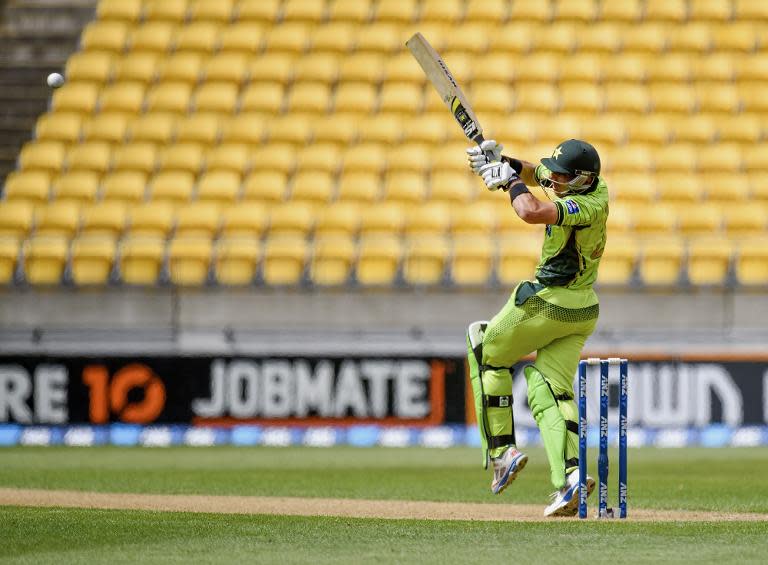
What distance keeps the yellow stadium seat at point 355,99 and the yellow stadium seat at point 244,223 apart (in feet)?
7.65

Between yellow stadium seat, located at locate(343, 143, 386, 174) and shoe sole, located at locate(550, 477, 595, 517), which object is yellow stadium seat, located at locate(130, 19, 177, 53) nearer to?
yellow stadium seat, located at locate(343, 143, 386, 174)

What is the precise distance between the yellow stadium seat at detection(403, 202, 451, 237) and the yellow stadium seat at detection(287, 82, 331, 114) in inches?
105

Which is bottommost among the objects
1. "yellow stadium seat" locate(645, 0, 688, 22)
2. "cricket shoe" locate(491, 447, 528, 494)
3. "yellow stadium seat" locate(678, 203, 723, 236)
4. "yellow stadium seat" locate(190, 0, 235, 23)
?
"cricket shoe" locate(491, 447, 528, 494)

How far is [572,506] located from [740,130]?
1109 cm

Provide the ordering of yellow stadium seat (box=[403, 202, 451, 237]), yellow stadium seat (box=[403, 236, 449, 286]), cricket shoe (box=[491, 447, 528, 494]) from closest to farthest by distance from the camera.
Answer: cricket shoe (box=[491, 447, 528, 494]) < yellow stadium seat (box=[403, 236, 449, 286]) < yellow stadium seat (box=[403, 202, 451, 237])

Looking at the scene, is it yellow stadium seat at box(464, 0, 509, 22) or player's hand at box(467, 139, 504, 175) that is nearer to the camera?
player's hand at box(467, 139, 504, 175)

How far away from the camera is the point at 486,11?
19141 millimetres

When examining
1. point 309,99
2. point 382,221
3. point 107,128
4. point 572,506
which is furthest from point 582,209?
point 107,128

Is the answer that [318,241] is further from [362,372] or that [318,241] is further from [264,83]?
[264,83]

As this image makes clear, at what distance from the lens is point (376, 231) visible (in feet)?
51.6

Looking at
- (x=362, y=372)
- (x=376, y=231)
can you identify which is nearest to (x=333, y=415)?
(x=362, y=372)

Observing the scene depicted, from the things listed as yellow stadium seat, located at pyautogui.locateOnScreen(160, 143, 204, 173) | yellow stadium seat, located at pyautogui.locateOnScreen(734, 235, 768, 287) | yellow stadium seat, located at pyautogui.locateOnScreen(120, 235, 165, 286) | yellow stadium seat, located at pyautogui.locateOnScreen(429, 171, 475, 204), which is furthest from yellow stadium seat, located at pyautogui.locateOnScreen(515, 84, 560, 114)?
yellow stadium seat, located at pyautogui.locateOnScreen(120, 235, 165, 286)

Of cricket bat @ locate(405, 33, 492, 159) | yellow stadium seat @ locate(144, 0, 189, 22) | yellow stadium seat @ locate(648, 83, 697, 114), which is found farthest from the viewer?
yellow stadium seat @ locate(144, 0, 189, 22)

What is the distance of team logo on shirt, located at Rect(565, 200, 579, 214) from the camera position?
6.84m
